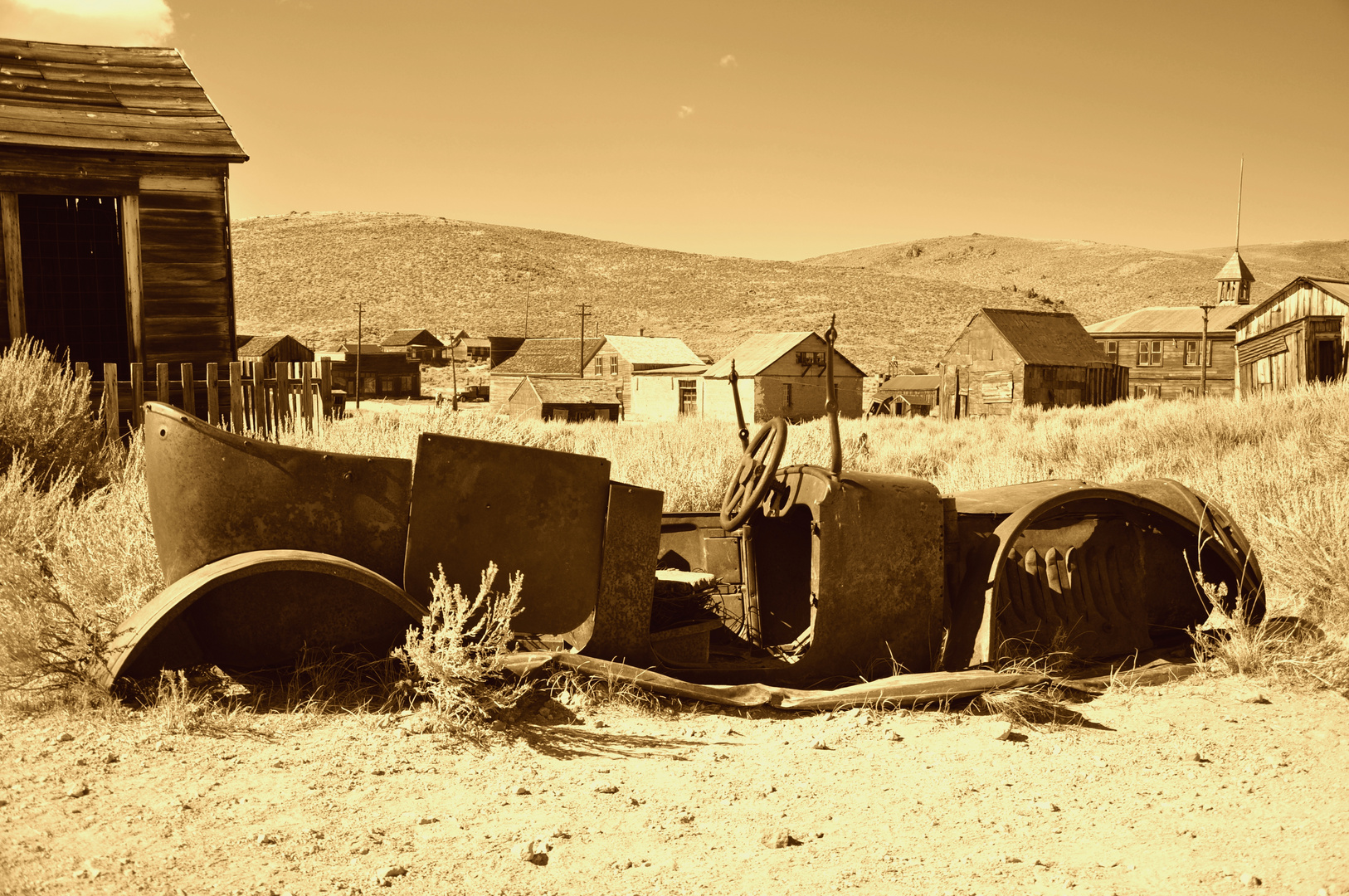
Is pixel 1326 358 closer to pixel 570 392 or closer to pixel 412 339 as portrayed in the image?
pixel 570 392

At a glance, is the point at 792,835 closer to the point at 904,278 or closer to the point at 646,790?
the point at 646,790

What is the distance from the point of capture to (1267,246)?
154m

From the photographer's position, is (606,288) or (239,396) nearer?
(239,396)

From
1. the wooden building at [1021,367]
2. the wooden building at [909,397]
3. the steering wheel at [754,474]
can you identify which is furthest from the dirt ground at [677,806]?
the wooden building at [909,397]

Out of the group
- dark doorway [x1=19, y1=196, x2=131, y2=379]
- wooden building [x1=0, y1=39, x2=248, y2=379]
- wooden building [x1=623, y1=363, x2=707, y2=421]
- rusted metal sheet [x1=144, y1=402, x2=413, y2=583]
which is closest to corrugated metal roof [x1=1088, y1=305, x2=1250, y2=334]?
wooden building [x1=623, y1=363, x2=707, y2=421]

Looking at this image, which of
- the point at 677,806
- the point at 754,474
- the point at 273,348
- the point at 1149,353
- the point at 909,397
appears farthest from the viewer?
the point at 1149,353

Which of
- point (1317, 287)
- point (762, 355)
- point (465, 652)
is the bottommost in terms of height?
point (465, 652)

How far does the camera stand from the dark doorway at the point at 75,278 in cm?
1146

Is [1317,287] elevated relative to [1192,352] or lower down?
elevated

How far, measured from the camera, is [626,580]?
14.1 feet

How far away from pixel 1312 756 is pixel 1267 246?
582ft

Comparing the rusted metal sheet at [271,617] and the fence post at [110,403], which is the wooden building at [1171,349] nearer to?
the fence post at [110,403]

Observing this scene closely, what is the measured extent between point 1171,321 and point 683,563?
44362 millimetres

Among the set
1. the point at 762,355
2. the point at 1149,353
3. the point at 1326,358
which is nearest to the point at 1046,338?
the point at 1149,353
